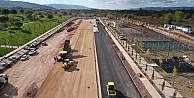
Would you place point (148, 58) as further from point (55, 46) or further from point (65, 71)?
point (55, 46)

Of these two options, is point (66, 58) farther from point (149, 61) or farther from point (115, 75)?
point (149, 61)

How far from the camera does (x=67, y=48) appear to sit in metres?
37.7

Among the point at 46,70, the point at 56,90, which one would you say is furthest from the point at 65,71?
the point at 56,90

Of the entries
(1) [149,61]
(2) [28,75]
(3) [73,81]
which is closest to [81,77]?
(3) [73,81]

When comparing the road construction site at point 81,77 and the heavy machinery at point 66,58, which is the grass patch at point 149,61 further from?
the heavy machinery at point 66,58

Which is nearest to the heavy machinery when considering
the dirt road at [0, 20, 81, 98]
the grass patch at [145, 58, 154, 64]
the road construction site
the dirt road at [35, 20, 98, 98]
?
the road construction site

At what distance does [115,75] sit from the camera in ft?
91.6

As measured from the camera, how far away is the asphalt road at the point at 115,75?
75.3 ft

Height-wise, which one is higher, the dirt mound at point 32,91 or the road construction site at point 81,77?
the road construction site at point 81,77

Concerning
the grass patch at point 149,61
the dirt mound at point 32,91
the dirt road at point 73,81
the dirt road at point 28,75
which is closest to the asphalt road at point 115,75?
the dirt road at point 73,81

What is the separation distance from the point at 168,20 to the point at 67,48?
64.5 metres

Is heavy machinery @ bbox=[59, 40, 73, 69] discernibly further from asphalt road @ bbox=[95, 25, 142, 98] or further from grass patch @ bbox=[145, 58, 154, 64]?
grass patch @ bbox=[145, 58, 154, 64]

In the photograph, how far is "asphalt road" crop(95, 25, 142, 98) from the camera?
23.0 metres

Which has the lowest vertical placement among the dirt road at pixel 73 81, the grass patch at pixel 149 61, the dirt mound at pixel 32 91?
the dirt mound at pixel 32 91
